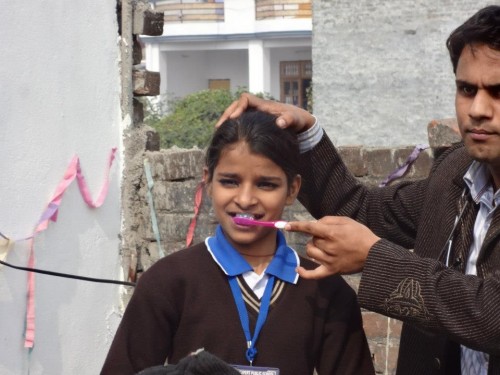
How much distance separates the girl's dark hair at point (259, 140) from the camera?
7.89 feet

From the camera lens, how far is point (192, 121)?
17.5 m

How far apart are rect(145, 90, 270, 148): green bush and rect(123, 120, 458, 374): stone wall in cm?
1037

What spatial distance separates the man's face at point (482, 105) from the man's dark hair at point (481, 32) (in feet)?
0.05

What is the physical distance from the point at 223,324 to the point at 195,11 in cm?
2646

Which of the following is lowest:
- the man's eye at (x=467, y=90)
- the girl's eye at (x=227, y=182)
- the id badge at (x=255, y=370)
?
the id badge at (x=255, y=370)

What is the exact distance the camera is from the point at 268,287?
2359 mm

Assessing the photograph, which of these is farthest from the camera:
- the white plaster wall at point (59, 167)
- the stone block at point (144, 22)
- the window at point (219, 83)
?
the window at point (219, 83)

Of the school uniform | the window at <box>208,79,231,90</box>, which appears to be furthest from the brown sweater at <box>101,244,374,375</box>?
the window at <box>208,79,231,90</box>

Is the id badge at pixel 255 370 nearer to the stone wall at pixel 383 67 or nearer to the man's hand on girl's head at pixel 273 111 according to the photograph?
the man's hand on girl's head at pixel 273 111

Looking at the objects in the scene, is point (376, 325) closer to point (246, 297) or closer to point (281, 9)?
point (246, 297)

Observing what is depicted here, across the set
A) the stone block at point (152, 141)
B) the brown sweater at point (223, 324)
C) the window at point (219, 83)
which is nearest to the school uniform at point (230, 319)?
the brown sweater at point (223, 324)

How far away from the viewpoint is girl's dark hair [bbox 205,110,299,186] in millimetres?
2404

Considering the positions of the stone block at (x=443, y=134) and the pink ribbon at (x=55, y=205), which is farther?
the stone block at (x=443, y=134)

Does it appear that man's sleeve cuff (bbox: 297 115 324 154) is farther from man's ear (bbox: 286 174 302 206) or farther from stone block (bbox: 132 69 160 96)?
stone block (bbox: 132 69 160 96)
